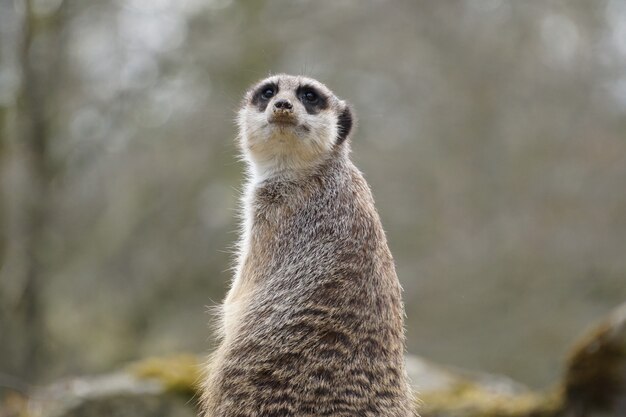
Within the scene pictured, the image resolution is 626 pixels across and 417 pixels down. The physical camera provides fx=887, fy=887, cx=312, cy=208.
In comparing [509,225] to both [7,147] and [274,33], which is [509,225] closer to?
[274,33]

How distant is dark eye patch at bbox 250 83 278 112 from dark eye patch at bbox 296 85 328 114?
126 mm

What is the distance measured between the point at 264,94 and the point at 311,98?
236 mm

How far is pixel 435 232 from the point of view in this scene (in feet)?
33.6

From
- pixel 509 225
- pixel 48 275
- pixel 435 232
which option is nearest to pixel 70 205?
pixel 48 275

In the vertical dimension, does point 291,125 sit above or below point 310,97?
below

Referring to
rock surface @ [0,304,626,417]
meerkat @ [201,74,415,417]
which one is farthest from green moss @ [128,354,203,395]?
meerkat @ [201,74,415,417]

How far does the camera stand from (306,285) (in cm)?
344

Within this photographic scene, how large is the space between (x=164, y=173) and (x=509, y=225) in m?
4.15

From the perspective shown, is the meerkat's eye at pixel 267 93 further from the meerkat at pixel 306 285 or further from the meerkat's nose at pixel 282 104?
the meerkat's nose at pixel 282 104

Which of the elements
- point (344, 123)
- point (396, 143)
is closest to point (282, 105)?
point (344, 123)

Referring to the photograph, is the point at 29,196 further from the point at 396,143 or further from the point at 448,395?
the point at 448,395

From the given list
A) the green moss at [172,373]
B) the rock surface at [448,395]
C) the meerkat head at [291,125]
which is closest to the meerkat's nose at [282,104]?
the meerkat head at [291,125]

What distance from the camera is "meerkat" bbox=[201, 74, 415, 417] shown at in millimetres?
3236

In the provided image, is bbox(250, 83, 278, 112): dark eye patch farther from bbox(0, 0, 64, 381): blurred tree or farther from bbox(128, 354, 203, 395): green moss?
bbox(0, 0, 64, 381): blurred tree
